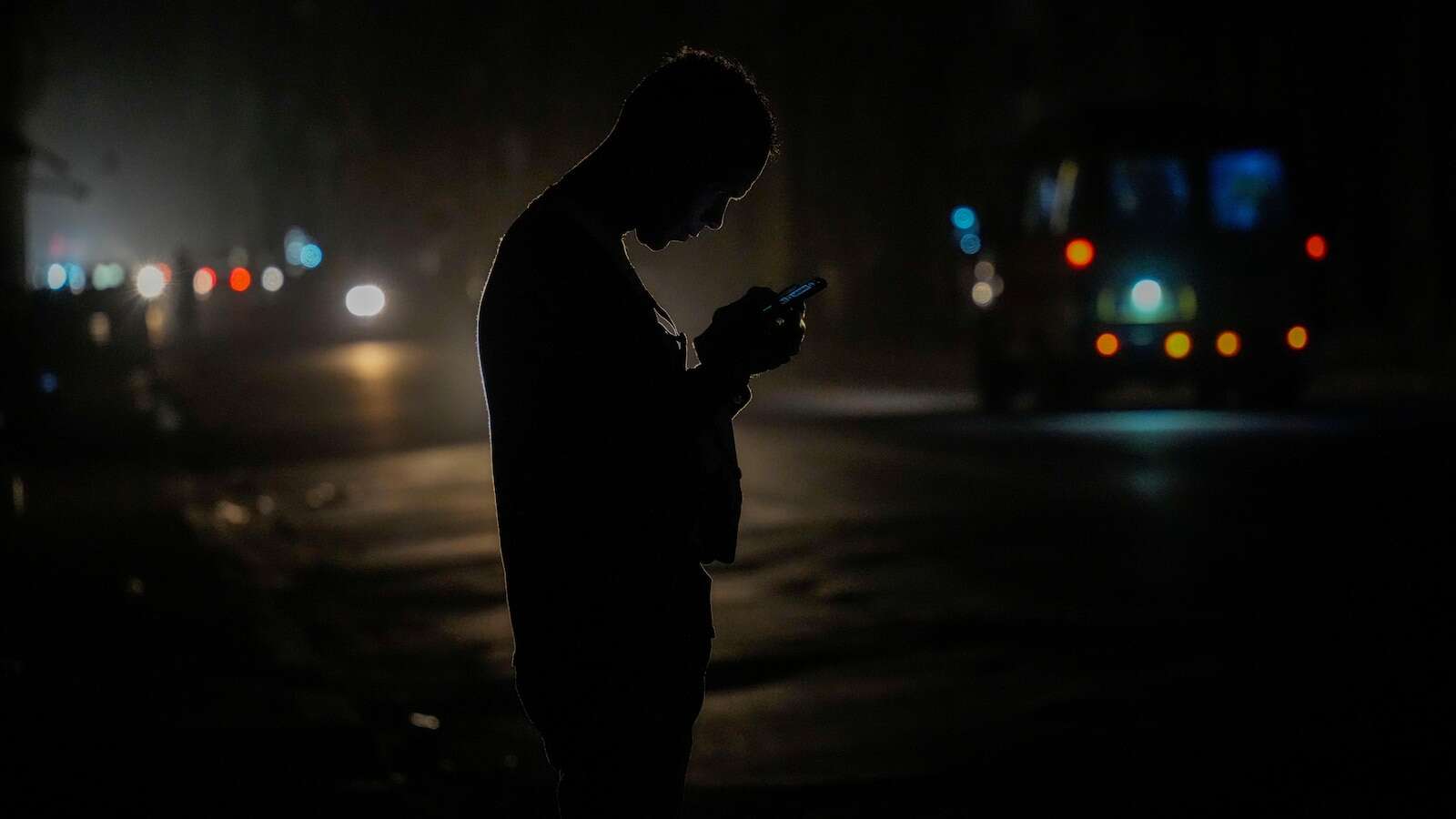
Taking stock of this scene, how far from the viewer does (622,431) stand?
3.15m

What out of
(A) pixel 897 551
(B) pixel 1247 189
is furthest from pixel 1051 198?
(A) pixel 897 551

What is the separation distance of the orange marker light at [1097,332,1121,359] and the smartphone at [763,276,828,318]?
17.0 m

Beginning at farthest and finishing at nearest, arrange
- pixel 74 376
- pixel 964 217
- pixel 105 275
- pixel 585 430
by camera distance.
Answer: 1. pixel 105 275
2. pixel 74 376
3. pixel 964 217
4. pixel 585 430

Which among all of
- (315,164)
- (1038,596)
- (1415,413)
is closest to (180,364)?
(1415,413)

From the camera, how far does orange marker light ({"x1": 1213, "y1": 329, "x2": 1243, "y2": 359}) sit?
20297 mm

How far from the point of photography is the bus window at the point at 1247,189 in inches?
807

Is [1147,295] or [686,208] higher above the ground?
[686,208]

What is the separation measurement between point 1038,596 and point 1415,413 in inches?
399

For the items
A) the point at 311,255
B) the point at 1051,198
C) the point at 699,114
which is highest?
the point at 311,255

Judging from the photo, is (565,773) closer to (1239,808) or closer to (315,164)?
(1239,808)

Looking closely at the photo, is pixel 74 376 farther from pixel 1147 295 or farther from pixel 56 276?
pixel 1147 295

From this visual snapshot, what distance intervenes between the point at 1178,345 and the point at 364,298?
37611 millimetres

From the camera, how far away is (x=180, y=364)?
42875mm

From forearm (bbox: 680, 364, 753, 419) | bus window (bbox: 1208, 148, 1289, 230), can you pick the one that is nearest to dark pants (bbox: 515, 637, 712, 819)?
forearm (bbox: 680, 364, 753, 419)
